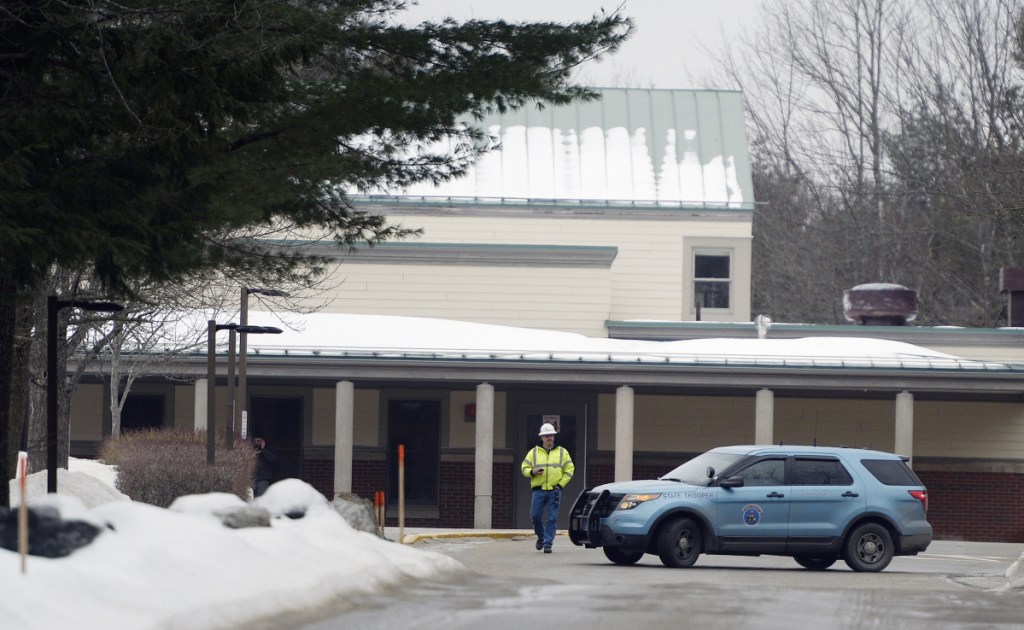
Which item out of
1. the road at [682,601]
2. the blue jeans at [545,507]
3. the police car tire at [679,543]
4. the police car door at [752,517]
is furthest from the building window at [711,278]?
the road at [682,601]

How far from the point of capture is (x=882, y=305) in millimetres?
33750

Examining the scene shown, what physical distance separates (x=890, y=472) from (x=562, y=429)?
12.7 meters

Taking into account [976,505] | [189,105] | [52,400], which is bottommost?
[976,505]

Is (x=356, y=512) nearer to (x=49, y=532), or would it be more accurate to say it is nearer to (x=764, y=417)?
(x=49, y=532)

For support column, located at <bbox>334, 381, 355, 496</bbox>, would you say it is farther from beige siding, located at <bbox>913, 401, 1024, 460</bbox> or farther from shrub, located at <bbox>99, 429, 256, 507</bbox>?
beige siding, located at <bbox>913, 401, 1024, 460</bbox>

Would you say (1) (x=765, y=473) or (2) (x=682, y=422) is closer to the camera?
(1) (x=765, y=473)

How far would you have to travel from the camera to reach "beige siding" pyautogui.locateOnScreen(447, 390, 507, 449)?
31.1 m

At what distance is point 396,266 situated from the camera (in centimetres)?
3303

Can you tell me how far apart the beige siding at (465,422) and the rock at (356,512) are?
1482 centimetres

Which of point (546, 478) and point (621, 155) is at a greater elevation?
point (621, 155)

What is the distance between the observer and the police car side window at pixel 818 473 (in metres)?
18.5

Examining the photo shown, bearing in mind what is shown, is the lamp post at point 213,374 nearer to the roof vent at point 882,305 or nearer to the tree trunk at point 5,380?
the tree trunk at point 5,380

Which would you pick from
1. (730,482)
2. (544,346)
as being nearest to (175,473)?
(730,482)

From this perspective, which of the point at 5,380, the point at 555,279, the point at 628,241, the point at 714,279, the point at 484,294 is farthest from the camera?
the point at 714,279
